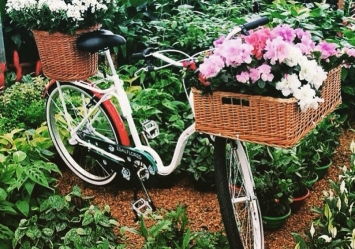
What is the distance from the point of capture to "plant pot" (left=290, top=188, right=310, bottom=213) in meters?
4.11

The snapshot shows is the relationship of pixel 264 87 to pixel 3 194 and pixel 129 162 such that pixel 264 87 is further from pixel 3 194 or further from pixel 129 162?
pixel 3 194

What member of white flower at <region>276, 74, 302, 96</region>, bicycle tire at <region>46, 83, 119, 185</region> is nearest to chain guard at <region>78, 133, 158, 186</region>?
bicycle tire at <region>46, 83, 119, 185</region>

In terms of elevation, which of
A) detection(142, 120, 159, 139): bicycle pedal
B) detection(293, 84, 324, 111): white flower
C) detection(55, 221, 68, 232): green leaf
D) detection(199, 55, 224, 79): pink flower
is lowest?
detection(55, 221, 68, 232): green leaf

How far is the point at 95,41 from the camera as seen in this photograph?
12.3 feet

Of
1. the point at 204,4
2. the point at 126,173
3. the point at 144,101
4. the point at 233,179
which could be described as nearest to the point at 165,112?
the point at 144,101

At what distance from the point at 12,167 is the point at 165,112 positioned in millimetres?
1478

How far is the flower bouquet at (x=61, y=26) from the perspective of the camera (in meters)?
3.71

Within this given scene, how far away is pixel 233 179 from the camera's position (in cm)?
348

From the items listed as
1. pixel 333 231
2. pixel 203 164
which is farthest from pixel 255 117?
pixel 203 164

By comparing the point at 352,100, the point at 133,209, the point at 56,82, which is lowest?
the point at 352,100

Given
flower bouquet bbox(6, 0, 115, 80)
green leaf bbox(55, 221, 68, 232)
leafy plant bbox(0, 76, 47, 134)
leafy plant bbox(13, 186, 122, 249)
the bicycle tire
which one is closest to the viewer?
leafy plant bbox(13, 186, 122, 249)

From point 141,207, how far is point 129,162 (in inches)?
12.9

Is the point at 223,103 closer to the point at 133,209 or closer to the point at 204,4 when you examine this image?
the point at 133,209

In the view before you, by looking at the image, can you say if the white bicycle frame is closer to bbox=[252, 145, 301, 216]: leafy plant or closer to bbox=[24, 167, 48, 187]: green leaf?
bbox=[24, 167, 48, 187]: green leaf
